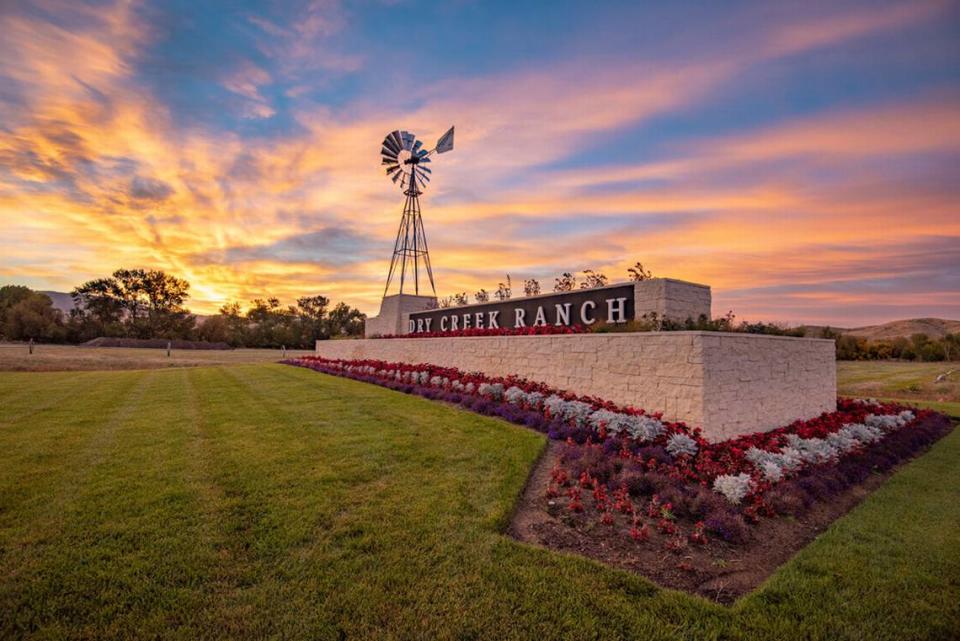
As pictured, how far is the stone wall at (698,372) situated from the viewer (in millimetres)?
6961

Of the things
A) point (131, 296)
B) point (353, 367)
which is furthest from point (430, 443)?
point (131, 296)

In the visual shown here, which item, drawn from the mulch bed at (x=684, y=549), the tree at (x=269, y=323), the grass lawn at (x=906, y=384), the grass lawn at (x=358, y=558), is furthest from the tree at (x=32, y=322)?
the grass lawn at (x=906, y=384)

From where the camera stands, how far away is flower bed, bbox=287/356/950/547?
493 centimetres

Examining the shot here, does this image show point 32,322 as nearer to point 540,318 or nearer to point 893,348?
point 540,318

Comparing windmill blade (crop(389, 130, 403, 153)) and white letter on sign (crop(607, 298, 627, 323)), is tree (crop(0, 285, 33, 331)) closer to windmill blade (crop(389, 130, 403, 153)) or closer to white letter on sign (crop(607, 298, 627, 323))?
windmill blade (crop(389, 130, 403, 153))

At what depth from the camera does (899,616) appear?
3283 mm

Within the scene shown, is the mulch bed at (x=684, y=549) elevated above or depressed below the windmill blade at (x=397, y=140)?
below

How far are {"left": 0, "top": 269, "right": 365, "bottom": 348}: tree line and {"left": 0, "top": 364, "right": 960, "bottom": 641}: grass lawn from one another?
54.0 m

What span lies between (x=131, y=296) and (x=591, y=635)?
81.6 meters

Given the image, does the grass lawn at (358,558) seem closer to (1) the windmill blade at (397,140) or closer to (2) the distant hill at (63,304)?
(1) the windmill blade at (397,140)

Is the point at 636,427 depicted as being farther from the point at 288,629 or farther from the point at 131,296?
the point at 131,296

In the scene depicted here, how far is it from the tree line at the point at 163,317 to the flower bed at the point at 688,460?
53.7 metres

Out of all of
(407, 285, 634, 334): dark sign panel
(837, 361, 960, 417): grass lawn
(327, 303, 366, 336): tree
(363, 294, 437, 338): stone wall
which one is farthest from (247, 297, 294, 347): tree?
(837, 361, 960, 417): grass lawn

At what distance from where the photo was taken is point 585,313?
11414mm
